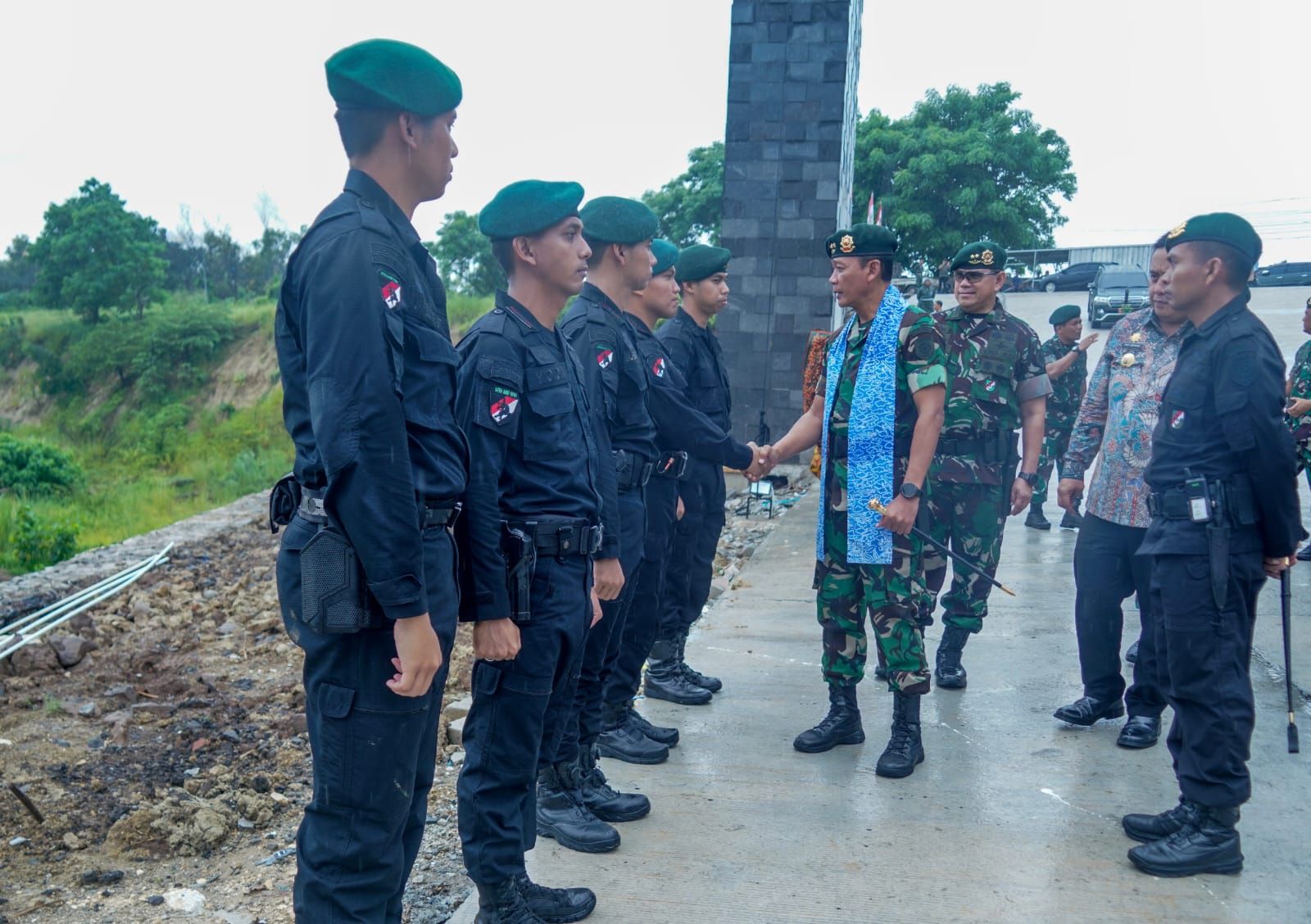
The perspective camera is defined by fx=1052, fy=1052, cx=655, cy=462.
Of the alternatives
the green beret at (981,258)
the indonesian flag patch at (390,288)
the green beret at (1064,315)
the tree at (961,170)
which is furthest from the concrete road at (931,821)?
the tree at (961,170)

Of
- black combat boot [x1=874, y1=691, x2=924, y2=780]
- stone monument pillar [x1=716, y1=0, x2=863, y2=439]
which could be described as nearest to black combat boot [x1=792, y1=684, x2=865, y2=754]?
black combat boot [x1=874, y1=691, x2=924, y2=780]

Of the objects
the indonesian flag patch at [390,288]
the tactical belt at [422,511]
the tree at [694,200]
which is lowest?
the tactical belt at [422,511]

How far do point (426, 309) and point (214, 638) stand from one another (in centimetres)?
584

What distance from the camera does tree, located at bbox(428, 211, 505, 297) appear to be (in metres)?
33.9

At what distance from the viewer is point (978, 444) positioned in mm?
4629

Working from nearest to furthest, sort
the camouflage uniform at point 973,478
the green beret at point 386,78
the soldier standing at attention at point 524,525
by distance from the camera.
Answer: the green beret at point 386,78 < the soldier standing at attention at point 524,525 < the camouflage uniform at point 973,478

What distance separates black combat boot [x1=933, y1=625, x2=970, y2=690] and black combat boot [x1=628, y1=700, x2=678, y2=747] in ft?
4.53

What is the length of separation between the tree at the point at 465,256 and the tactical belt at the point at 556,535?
31643mm

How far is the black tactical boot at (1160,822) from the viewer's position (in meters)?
3.04

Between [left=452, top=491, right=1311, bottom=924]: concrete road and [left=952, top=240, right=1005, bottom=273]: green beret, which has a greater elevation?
[left=952, top=240, right=1005, bottom=273]: green beret

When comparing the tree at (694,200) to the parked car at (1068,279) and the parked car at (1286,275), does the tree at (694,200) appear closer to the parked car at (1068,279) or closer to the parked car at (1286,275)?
the parked car at (1068,279)

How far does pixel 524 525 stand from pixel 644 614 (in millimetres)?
1192

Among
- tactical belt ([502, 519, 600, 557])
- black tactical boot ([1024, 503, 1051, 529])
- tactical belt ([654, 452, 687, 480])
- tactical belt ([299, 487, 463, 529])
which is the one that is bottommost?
black tactical boot ([1024, 503, 1051, 529])

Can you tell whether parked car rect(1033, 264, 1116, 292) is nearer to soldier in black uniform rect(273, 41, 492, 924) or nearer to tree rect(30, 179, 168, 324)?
tree rect(30, 179, 168, 324)
